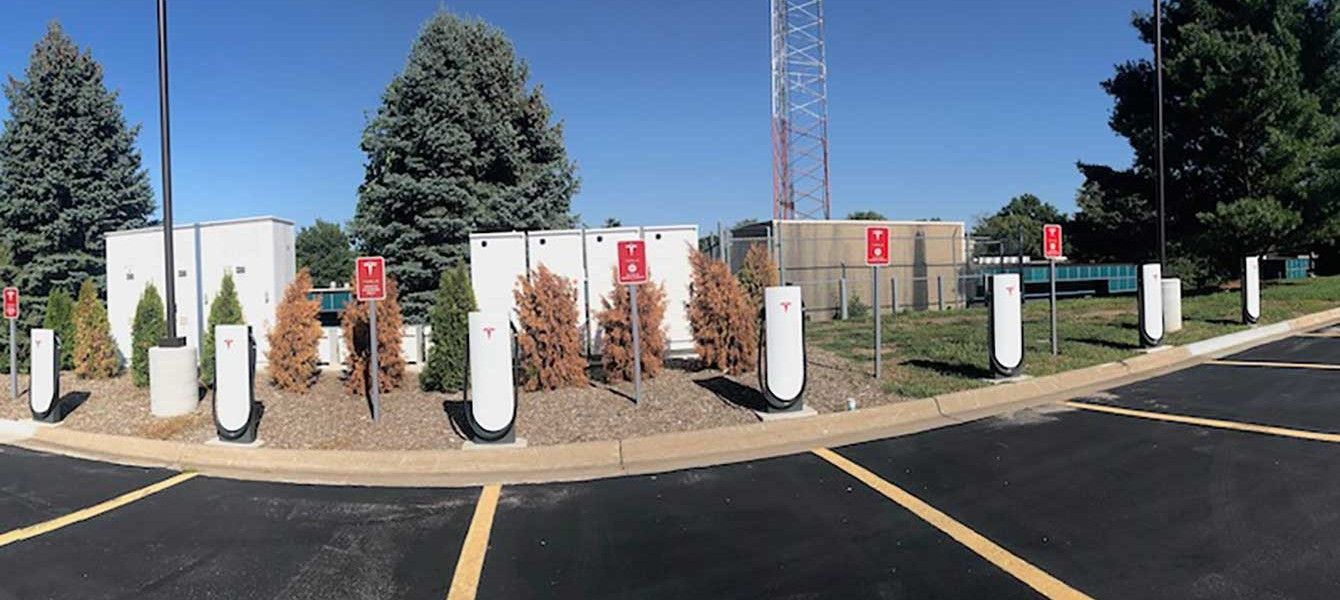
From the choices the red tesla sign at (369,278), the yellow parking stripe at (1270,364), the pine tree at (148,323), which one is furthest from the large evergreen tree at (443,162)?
the yellow parking stripe at (1270,364)

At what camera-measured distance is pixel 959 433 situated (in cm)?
696

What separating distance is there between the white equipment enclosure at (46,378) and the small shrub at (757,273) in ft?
30.9

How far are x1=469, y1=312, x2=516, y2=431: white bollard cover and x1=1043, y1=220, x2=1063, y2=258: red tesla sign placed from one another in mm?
8253

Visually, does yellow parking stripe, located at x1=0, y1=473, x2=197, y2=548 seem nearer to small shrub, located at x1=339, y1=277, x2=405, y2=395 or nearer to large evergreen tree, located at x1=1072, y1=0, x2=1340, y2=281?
small shrub, located at x1=339, y1=277, x2=405, y2=395

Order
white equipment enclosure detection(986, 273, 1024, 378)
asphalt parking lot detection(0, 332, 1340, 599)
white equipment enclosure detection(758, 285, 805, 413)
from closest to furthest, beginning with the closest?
asphalt parking lot detection(0, 332, 1340, 599), white equipment enclosure detection(758, 285, 805, 413), white equipment enclosure detection(986, 273, 1024, 378)

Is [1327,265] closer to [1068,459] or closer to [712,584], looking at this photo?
[1068,459]

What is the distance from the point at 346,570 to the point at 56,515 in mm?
2897

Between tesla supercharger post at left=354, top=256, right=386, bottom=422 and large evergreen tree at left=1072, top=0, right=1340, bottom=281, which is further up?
large evergreen tree at left=1072, top=0, right=1340, bottom=281

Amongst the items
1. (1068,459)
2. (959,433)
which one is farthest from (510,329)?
(1068,459)

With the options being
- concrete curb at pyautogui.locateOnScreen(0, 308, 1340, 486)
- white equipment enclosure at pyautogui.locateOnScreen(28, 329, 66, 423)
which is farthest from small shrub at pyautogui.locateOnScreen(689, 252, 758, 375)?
white equipment enclosure at pyautogui.locateOnScreen(28, 329, 66, 423)

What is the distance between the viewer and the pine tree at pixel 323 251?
81.9m

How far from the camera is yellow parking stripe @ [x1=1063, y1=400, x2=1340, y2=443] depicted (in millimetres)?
6102

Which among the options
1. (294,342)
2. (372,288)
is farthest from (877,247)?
(294,342)

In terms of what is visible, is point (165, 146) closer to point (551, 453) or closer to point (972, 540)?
point (551, 453)
